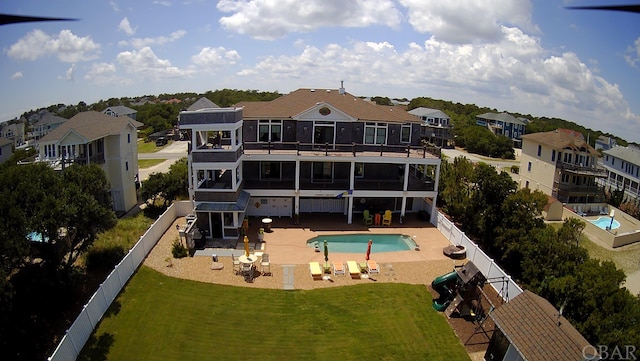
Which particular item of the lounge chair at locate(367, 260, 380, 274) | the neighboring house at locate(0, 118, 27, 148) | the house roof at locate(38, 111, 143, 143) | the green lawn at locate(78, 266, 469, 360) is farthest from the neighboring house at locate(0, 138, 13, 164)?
the lounge chair at locate(367, 260, 380, 274)

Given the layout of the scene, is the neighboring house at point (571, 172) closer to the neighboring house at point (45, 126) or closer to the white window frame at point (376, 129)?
the white window frame at point (376, 129)

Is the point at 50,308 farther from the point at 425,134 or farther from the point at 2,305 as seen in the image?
the point at 425,134

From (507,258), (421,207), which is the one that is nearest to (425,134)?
(421,207)

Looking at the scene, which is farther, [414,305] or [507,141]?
[507,141]

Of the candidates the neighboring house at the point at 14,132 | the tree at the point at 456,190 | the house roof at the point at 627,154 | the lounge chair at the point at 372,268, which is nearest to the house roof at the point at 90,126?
the lounge chair at the point at 372,268

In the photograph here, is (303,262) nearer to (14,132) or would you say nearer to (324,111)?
(324,111)

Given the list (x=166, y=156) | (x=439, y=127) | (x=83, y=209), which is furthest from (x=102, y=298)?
(x=439, y=127)
